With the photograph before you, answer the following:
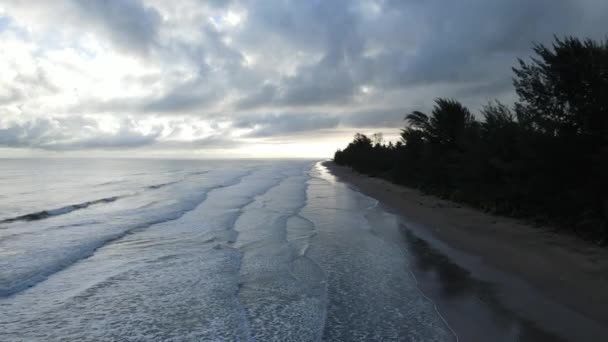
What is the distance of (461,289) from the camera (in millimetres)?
7406

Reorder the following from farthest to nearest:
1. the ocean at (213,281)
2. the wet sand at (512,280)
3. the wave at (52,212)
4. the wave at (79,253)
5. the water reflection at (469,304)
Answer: the wave at (52,212) → the wave at (79,253) → the ocean at (213,281) → the wet sand at (512,280) → the water reflection at (469,304)

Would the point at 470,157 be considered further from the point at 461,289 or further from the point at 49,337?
the point at 49,337

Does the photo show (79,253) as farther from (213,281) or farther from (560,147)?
(560,147)

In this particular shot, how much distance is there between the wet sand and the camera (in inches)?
220

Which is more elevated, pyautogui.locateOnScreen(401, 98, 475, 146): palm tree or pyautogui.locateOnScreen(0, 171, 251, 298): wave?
pyautogui.locateOnScreen(401, 98, 475, 146): palm tree

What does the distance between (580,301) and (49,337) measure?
7.53 m

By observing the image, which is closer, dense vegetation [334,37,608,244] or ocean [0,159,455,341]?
ocean [0,159,455,341]

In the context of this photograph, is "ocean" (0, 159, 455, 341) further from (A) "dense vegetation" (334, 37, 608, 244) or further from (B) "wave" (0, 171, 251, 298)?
(A) "dense vegetation" (334, 37, 608, 244)

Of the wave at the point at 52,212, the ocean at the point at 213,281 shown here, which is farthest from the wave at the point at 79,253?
the wave at the point at 52,212

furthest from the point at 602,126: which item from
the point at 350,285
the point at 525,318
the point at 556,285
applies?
the point at 350,285

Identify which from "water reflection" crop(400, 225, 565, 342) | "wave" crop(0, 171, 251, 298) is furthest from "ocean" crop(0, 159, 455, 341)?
"water reflection" crop(400, 225, 565, 342)

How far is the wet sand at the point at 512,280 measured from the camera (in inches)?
220

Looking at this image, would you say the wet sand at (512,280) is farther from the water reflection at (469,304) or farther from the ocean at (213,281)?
the ocean at (213,281)

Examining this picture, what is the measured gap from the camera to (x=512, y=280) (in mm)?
7711
